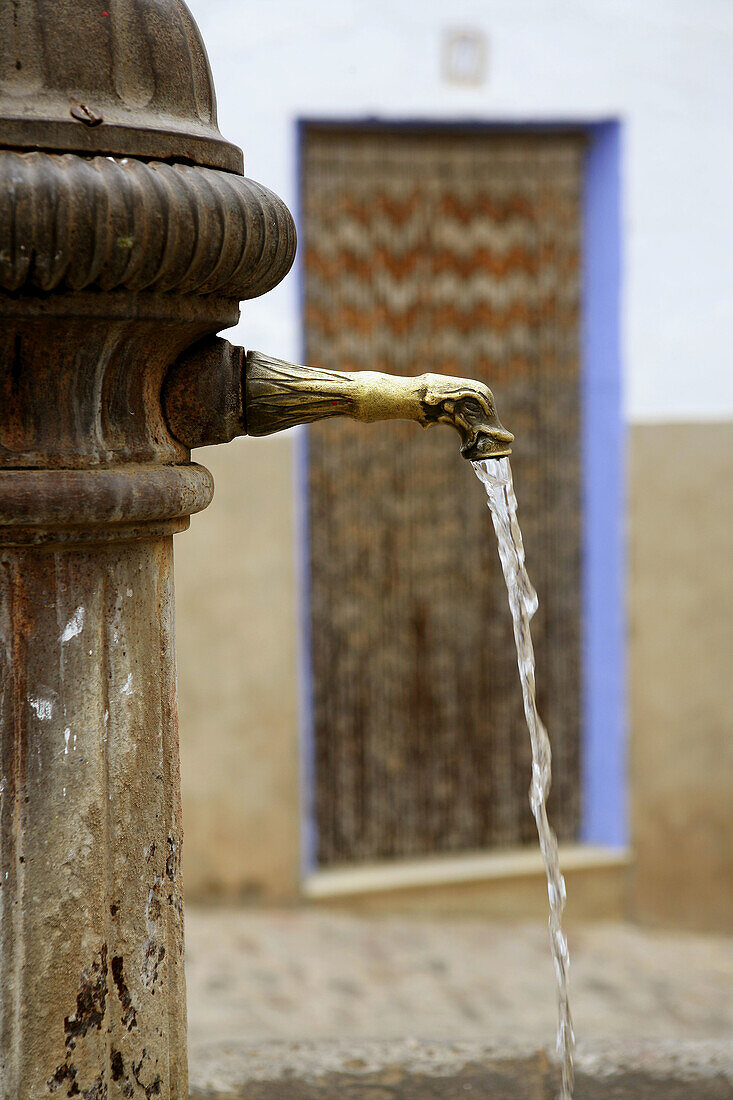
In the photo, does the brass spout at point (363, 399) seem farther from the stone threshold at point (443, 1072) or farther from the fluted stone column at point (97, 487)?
the stone threshold at point (443, 1072)

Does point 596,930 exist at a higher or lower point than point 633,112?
lower

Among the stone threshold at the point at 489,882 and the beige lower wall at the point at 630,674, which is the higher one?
the beige lower wall at the point at 630,674

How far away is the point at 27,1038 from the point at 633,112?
128 inches

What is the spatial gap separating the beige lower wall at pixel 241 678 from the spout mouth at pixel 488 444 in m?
2.22

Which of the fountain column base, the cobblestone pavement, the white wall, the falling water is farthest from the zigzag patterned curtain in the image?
the fountain column base

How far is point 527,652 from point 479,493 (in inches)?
93.0

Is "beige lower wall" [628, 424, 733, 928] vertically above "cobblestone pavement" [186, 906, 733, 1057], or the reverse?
"beige lower wall" [628, 424, 733, 928]

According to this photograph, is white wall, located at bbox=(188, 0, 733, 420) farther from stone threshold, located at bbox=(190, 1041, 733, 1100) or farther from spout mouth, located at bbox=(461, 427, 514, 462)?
spout mouth, located at bbox=(461, 427, 514, 462)

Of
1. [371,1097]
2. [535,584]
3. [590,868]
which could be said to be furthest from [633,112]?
[371,1097]

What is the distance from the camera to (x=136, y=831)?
1.30m

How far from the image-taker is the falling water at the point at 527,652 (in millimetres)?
1498

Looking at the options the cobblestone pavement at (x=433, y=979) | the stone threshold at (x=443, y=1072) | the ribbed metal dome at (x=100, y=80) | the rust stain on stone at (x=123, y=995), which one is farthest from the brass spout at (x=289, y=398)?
the cobblestone pavement at (x=433, y=979)

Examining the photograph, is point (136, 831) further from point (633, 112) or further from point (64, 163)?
point (633, 112)

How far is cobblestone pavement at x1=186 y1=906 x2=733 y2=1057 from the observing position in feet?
10.9
